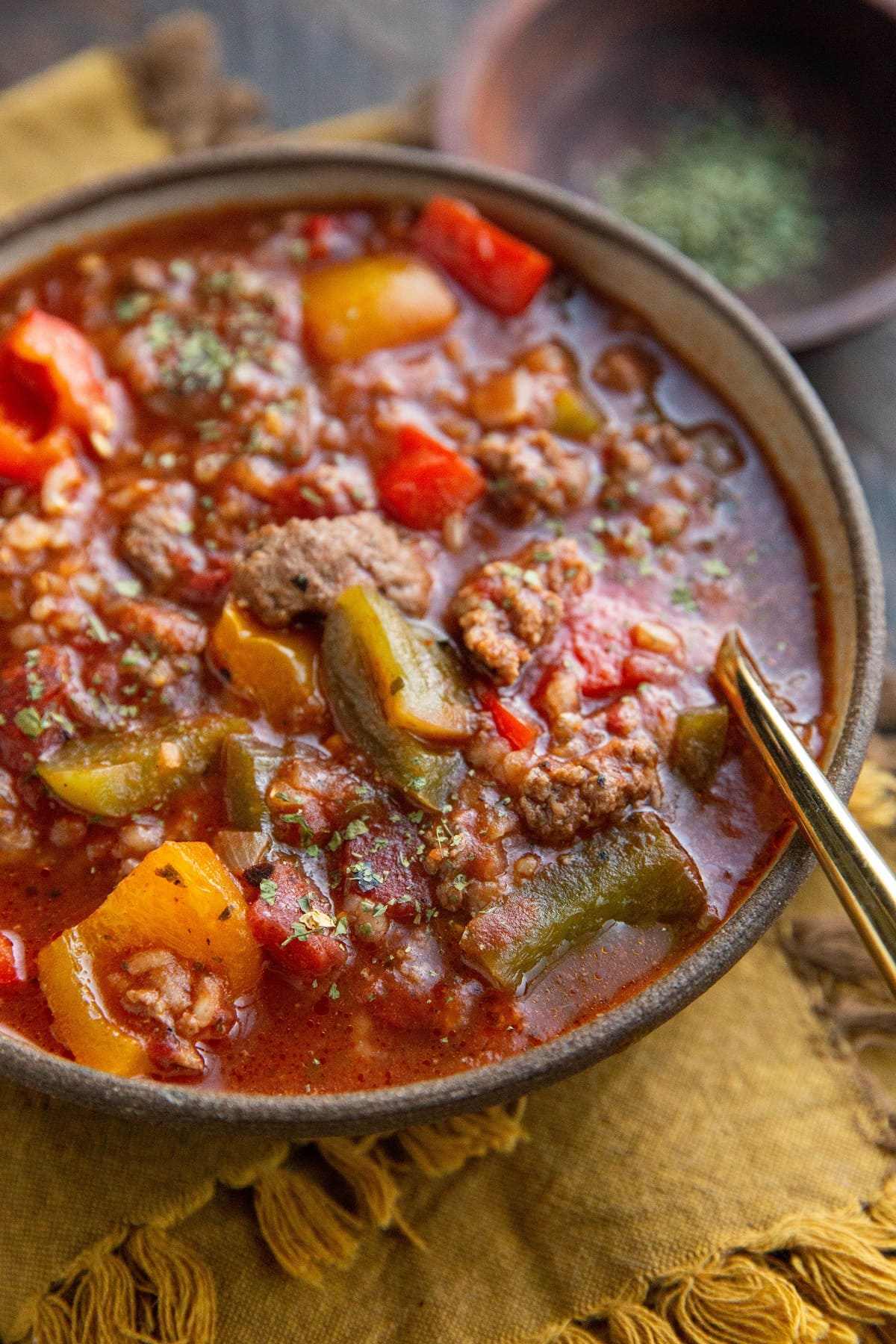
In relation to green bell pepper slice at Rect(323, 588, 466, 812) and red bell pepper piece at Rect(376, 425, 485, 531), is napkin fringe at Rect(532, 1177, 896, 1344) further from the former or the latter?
red bell pepper piece at Rect(376, 425, 485, 531)

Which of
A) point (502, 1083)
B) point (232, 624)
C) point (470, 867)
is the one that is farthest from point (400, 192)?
point (502, 1083)

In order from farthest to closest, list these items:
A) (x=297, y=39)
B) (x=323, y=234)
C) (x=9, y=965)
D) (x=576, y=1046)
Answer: (x=297, y=39), (x=323, y=234), (x=9, y=965), (x=576, y=1046)

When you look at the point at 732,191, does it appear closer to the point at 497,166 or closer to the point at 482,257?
the point at 497,166

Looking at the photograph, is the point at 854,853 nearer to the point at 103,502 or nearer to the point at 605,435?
the point at 605,435

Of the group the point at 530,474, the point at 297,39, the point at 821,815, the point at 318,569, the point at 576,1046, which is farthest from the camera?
the point at 297,39

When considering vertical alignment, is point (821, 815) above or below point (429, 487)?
above

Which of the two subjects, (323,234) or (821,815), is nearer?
(821,815)

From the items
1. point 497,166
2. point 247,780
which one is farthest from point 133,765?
point 497,166
